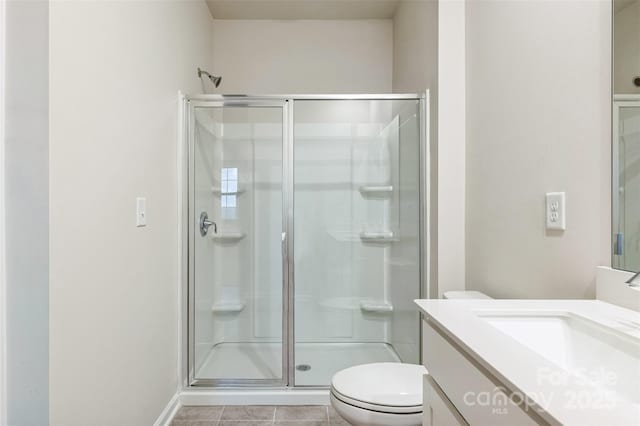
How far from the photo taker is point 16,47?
0.88 metres

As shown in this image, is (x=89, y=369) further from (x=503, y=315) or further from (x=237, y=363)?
(x=503, y=315)

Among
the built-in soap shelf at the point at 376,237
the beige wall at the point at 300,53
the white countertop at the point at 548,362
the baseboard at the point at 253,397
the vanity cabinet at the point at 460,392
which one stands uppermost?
the beige wall at the point at 300,53

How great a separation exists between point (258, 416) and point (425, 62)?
221 centimetres

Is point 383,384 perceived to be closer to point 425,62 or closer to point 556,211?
point 556,211

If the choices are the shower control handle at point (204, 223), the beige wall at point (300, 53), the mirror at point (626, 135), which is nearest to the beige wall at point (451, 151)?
the mirror at point (626, 135)

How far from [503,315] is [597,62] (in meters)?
0.76

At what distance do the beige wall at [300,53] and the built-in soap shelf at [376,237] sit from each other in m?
1.28

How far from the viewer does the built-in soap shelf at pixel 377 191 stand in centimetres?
224

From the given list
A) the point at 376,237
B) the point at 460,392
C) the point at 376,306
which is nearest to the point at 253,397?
the point at 376,306

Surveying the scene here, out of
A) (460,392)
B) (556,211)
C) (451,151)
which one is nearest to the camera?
(460,392)

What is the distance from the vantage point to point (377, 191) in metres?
2.25

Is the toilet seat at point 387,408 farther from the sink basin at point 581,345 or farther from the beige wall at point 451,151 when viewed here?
the beige wall at point 451,151

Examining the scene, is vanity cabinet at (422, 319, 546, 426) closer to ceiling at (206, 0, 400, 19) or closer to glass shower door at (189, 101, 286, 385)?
glass shower door at (189, 101, 286, 385)

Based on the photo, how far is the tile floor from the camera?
5.80 feet
